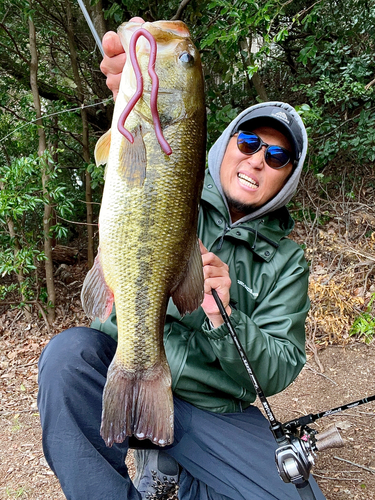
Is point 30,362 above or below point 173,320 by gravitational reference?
below

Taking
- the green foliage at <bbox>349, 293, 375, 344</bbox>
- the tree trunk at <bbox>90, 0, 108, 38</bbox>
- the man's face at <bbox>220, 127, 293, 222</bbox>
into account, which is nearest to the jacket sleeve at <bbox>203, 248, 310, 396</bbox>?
the man's face at <bbox>220, 127, 293, 222</bbox>

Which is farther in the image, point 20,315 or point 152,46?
point 20,315

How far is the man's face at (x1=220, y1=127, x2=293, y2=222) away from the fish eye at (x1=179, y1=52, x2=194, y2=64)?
821mm

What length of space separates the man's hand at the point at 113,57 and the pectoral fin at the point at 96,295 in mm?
761

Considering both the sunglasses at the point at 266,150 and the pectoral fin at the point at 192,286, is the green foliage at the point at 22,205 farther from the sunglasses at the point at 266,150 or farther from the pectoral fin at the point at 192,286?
the pectoral fin at the point at 192,286

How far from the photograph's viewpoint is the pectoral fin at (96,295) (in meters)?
1.57

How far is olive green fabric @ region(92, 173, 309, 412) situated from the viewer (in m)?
2.13

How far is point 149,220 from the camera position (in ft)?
4.85

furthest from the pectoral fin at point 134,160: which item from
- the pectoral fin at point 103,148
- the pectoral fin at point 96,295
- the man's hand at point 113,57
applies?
the man's hand at point 113,57

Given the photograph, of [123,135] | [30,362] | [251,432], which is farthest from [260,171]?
[30,362]

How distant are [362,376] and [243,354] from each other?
112 inches

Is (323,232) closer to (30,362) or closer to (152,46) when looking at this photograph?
(30,362)

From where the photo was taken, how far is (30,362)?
189 inches

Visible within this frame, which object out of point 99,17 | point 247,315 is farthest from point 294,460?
point 99,17
